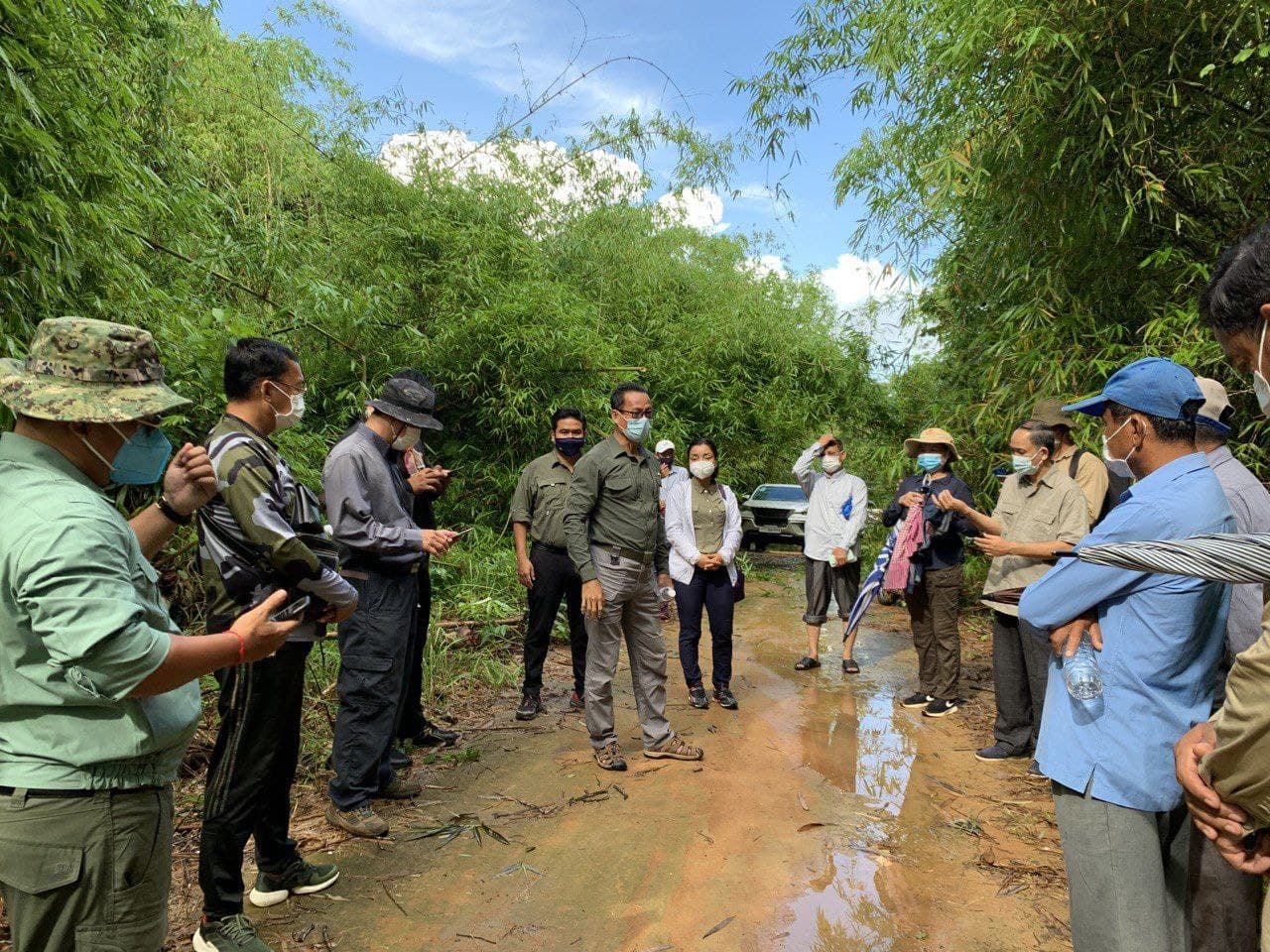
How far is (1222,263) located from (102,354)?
229cm

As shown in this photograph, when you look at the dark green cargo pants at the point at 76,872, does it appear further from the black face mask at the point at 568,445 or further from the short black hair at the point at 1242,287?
the black face mask at the point at 568,445

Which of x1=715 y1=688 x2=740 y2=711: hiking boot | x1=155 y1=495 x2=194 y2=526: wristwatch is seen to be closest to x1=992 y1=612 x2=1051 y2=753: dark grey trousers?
x1=715 y1=688 x2=740 y2=711: hiking boot

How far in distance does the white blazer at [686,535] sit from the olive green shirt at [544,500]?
78cm

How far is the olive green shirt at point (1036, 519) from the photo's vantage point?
13.4ft

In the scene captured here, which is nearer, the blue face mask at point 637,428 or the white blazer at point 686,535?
the blue face mask at point 637,428

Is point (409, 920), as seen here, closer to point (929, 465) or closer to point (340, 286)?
point (929, 465)

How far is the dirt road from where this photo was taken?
2.73m

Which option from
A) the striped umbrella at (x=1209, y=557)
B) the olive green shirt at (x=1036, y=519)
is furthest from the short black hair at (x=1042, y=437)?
the striped umbrella at (x=1209, y=557)

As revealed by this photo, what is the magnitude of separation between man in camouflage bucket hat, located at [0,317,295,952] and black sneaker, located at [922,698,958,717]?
4734 mm

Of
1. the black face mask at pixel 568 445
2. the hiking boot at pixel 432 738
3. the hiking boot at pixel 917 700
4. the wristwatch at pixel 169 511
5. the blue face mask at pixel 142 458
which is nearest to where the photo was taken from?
the blue face mask at pixel 142 458

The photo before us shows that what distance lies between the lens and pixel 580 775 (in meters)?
4.11

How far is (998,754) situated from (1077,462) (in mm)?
1739

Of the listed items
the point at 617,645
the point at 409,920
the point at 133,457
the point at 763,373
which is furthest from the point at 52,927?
the point at 763,373

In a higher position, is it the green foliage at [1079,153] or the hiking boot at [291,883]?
the green foliage at [1079,153]
